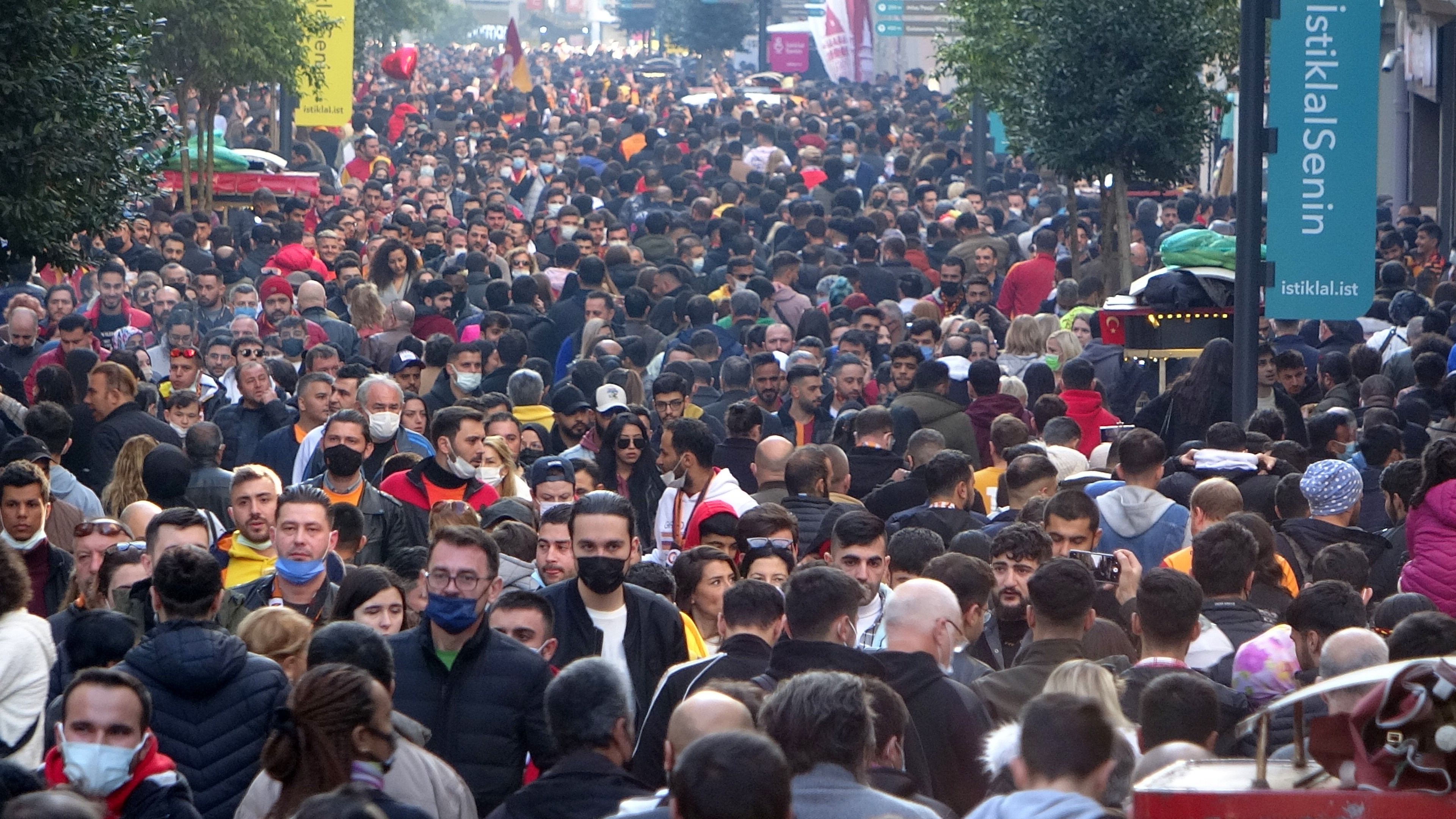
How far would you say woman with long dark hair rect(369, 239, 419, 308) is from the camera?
1518 cm

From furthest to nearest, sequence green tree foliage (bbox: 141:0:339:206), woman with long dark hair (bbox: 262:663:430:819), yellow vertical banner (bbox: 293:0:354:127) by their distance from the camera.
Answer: yellow vertical banner (bbox: 293:0:354:127)
green tree foliage (bbox: 141:0:339:206)
woman with long dark hair (bbox: 262:663:430:819)

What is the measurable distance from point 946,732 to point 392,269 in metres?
10.6

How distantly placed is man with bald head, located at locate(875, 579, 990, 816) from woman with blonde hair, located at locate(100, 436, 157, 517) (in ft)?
15.0

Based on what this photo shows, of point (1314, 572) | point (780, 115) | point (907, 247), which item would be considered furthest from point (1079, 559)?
point (780, 115)

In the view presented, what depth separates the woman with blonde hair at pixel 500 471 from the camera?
30.3 ft

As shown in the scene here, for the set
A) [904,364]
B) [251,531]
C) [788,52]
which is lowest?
[251,531]

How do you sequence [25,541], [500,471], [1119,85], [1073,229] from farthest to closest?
[1073,229] < [1119,85] < [500,471] < [25,541]

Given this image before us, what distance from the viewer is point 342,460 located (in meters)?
8.45

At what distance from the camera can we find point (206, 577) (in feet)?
18.3

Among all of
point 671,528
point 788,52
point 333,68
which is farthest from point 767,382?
point 788,52

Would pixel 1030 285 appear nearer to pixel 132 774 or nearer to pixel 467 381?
pixel 467 381

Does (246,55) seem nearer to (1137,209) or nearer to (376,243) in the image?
(376,243)

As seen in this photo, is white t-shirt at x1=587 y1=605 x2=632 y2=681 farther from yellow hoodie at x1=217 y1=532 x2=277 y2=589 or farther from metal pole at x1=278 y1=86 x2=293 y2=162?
metal pole at x1=278 y1=86 x2=293 y2=162

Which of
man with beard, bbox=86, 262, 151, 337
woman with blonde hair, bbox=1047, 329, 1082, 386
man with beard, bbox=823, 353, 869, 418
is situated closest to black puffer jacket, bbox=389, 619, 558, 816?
man with beard, bbox=823, 353, 869, 418
